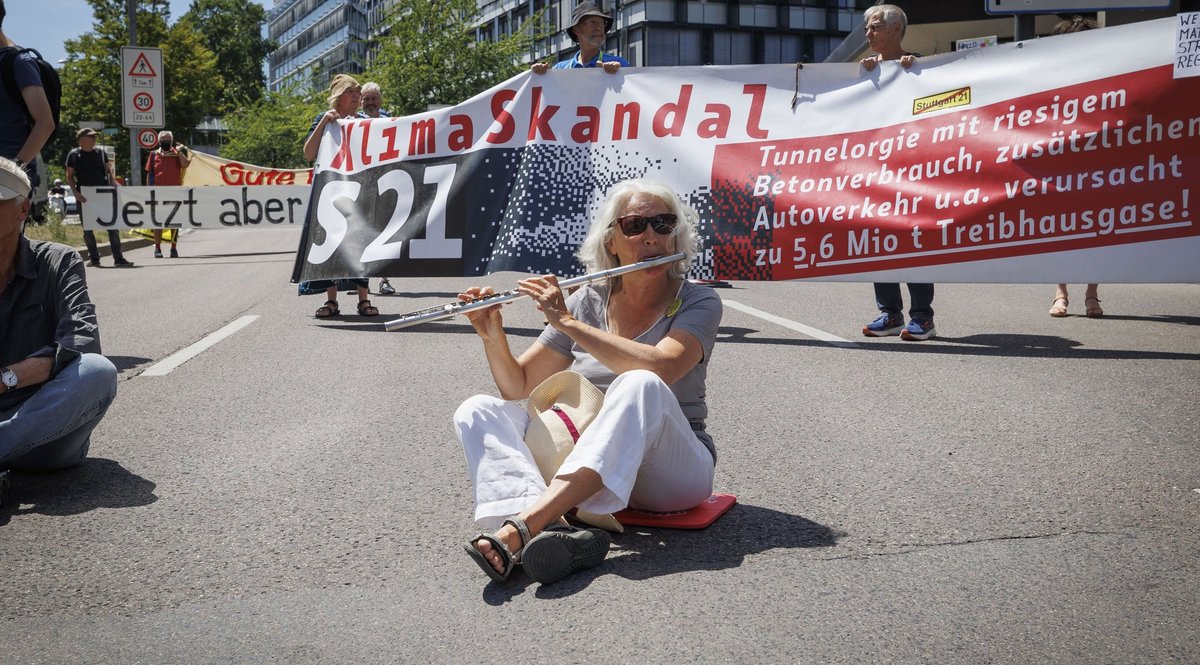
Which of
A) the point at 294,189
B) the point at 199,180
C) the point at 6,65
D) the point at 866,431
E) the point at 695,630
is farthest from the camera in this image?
the point at 199,180

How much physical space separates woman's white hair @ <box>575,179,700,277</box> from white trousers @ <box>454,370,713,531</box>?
24.0 inches

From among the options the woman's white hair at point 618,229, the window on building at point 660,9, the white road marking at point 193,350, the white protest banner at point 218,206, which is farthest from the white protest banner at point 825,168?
the window on building at point 660,9

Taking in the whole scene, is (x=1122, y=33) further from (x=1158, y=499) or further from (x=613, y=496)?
(x=613, y=496)

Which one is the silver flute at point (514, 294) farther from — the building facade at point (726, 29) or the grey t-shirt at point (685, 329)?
the building facade at point (726, 29)

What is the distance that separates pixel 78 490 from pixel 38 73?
301 cm

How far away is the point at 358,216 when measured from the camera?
982 centimetres

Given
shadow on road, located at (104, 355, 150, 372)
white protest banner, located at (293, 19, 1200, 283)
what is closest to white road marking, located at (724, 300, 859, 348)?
white protest banner, located at (293, 19, 1200, 283)

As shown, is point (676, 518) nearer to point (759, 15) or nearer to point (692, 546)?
point (692, 546)

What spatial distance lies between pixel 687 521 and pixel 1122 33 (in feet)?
19.3

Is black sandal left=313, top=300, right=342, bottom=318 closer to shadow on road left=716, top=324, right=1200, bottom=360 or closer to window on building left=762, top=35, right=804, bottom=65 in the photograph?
shadow on road left=716, top=324, right=1200, bottom=360

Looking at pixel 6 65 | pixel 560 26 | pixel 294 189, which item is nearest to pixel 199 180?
pixel 294 189

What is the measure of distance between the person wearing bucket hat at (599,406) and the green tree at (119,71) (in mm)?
44145

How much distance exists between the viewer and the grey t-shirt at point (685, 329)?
13.1ft

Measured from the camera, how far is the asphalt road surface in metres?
2.98
